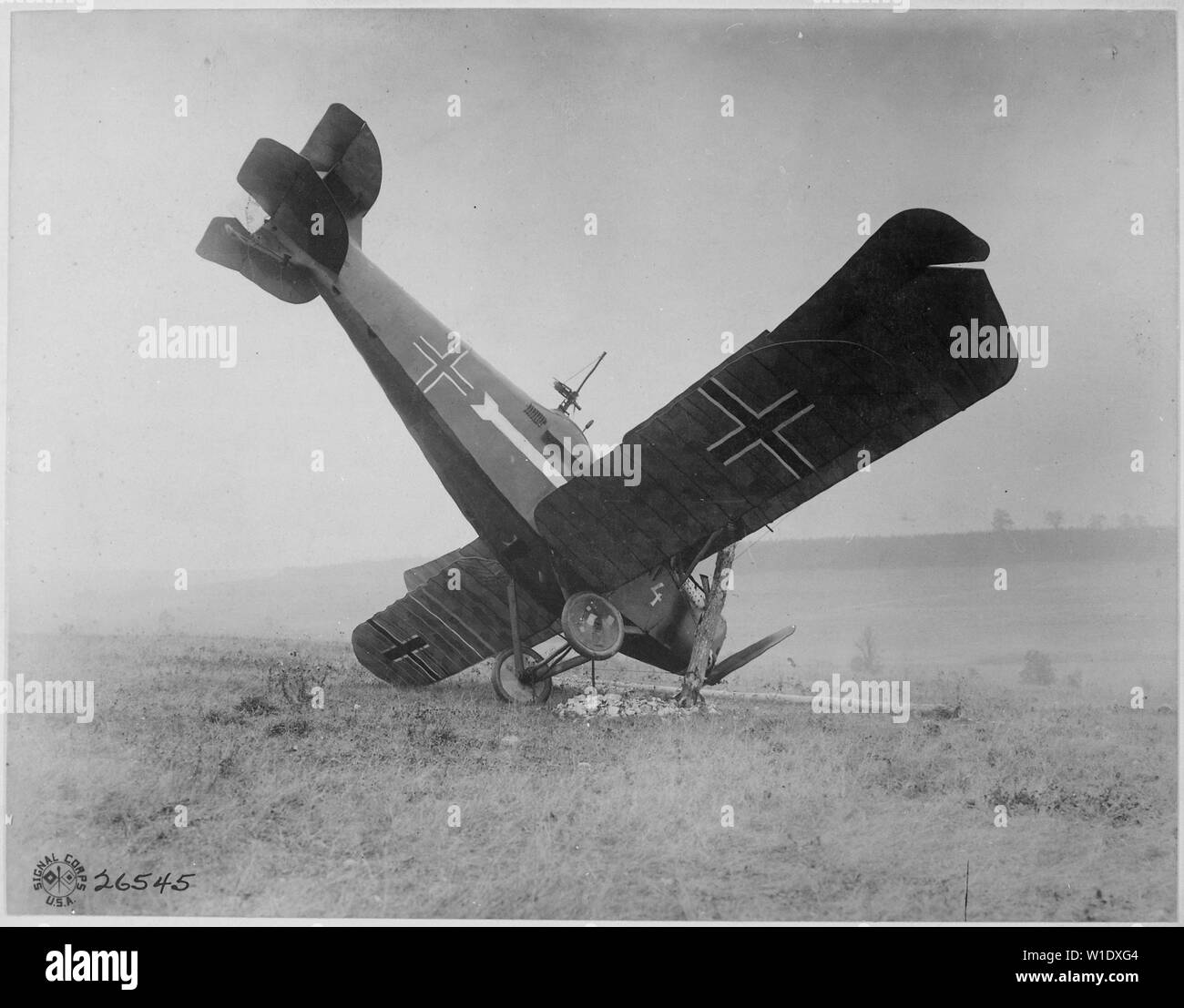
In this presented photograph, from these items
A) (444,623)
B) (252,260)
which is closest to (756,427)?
(444,623)

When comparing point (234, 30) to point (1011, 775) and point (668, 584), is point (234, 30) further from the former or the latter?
point (1011, 775)

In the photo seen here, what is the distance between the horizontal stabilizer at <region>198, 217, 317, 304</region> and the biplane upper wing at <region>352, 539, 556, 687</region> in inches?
86.7

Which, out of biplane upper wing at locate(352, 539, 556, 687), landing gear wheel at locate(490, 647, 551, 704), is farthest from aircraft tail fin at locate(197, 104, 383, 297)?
landing gear wheel at locate(490, 647, 551, 704)

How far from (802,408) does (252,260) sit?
12.5ft

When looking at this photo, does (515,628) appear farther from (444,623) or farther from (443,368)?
(443,368)

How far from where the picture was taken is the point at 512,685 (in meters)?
6.36

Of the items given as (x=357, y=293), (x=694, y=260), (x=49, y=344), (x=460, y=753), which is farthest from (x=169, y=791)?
(x=694, y=260)

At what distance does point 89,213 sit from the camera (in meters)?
5.88

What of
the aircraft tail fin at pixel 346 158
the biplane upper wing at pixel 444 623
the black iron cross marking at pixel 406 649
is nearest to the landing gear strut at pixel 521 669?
the biplane upper wing at pixel 444 623

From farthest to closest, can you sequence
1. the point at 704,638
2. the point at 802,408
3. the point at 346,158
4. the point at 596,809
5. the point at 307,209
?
the point at 704,638 < the point at 346,158 < the point at 307,209 < the point at 596,809 < the point at 802,408

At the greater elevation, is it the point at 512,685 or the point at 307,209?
the point at 307,209

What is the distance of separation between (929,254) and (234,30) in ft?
16.0

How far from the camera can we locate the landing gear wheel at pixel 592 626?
5.75 m

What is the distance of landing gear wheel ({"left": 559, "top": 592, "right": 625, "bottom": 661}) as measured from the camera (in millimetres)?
5754
